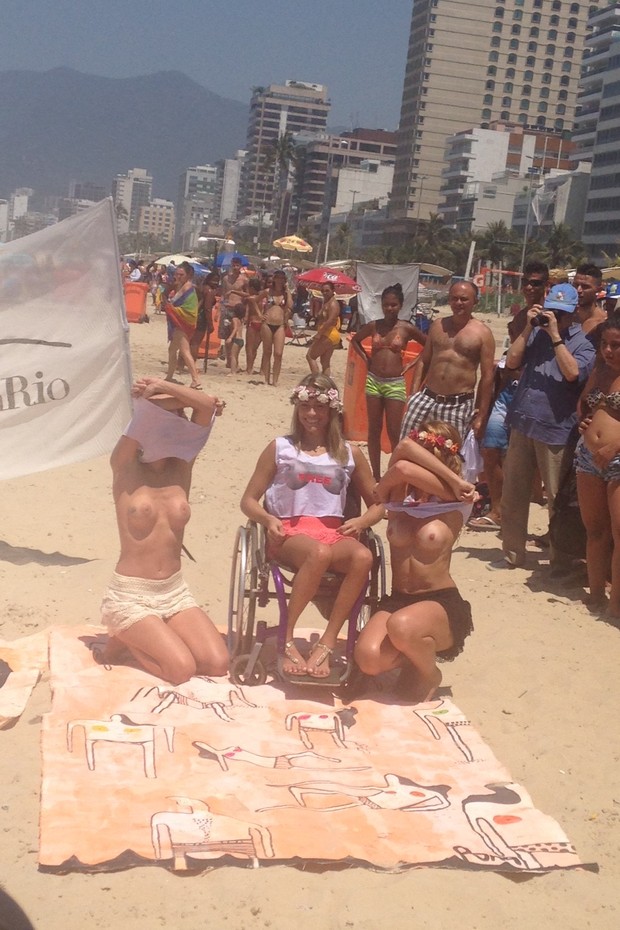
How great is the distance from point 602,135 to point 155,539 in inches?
4091

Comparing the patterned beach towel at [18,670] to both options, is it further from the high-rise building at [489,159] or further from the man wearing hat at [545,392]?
the high-rise building at [489,159]

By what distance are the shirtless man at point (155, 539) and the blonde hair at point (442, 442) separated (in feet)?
3.19

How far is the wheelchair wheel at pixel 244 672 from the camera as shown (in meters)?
4.81

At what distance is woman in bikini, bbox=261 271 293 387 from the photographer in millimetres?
15305

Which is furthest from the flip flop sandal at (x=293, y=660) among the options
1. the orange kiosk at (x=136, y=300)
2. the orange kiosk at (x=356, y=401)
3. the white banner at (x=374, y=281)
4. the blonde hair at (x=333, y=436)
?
the orange kiosk at (x=136, y=300)

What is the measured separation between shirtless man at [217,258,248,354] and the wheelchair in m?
12.7

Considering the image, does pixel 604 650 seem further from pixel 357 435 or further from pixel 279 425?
pixel 279 425

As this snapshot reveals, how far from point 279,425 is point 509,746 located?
785 centimetres

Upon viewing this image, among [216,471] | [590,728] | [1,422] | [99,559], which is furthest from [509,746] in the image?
[216,471]

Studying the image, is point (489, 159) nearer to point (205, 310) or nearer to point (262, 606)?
point (205, 310)

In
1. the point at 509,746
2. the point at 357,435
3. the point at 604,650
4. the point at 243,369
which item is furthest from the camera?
the point at 243,369

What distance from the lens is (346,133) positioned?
180 metres

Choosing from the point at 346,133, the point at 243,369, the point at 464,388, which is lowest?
the point at 243,369

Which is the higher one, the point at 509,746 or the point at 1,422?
the point at 1,422
